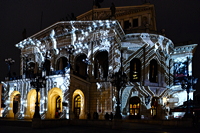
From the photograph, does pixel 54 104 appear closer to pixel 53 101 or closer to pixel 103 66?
pixel 53 101

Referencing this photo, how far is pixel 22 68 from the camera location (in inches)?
1655

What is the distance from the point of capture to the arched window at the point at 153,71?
38125mm

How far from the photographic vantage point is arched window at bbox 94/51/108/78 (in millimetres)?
36341

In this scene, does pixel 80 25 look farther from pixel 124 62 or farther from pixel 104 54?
pixel 124 62

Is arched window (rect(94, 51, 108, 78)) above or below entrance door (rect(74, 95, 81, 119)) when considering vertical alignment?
above

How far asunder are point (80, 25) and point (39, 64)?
10037 mm

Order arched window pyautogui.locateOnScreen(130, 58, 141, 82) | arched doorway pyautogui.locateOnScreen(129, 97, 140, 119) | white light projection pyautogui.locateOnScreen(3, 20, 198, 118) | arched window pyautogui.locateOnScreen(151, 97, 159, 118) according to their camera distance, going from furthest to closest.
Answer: arched window pyautogui.locateOnScreen(130, 58, 141, 82)
arched window pyautogui.locateOnScreen(151, 97, 159, 118)
arched doorway pyautogui.locateOnScreen(129, 97, 140, 119)
white light projection pyautogui.locateOnScreen(3, 20, 198, 118)

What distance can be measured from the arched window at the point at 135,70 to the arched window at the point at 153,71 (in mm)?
2065

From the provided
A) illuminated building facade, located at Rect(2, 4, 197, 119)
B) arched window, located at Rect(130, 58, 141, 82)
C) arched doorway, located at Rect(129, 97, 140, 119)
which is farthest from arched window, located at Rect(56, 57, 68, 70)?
arched doorway, located at Rect(129, 97, 140, 119)

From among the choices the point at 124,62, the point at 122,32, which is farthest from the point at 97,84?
the point at 122,32

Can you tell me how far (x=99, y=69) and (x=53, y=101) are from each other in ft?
27.4

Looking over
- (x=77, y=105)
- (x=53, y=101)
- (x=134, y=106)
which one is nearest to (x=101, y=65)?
(x=77, y=105)

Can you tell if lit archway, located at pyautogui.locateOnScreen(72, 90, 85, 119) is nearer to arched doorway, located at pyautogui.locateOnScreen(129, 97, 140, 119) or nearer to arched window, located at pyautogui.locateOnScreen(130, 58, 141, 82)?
arched doorway, located at pyautogui.locateOnScreen(129, 97, 140, 119)

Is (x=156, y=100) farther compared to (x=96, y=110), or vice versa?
(x=156, y=100)
